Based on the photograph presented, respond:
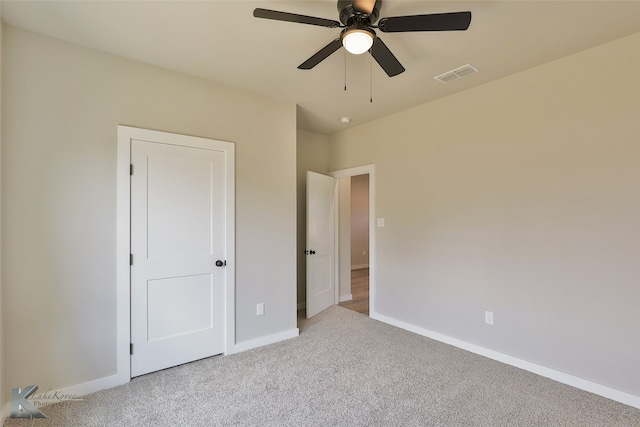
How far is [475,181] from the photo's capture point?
Answer: 3.14 metres

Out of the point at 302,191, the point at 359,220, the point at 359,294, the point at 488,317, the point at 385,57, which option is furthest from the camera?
the point at 359,220

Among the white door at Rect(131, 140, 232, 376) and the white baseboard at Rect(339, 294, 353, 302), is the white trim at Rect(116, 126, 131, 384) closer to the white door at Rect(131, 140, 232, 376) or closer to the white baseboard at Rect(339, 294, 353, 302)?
the white door at Rect(131, 140, 232, 376)

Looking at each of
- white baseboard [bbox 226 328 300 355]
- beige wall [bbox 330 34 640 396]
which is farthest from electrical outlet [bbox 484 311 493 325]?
white baseboard [bbox 226 328 300 355]

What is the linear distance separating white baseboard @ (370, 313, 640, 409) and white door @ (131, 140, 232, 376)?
7.52ft

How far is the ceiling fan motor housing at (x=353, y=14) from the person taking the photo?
5.76 ft

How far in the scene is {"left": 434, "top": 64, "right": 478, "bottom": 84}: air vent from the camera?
2.72 meters

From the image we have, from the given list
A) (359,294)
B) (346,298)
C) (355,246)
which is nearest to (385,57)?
(346,298)

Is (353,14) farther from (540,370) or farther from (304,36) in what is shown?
(540,370)

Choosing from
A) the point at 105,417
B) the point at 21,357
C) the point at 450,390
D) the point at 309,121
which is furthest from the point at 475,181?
the point at 21,357

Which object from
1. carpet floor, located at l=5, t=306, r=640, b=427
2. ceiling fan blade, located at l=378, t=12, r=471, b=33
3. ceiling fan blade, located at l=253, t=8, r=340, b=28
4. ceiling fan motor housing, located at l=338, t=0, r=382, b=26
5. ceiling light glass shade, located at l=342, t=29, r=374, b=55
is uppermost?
ceiling fan motor housing, located at l=338, t=0, r=382, b=26

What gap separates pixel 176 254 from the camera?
9.07ft

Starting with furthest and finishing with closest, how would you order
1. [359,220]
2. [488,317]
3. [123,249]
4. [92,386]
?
[359,220]
[488,317]
[123,249]
[92,386]

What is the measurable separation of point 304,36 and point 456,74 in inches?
58.8

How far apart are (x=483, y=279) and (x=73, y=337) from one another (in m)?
3.57
